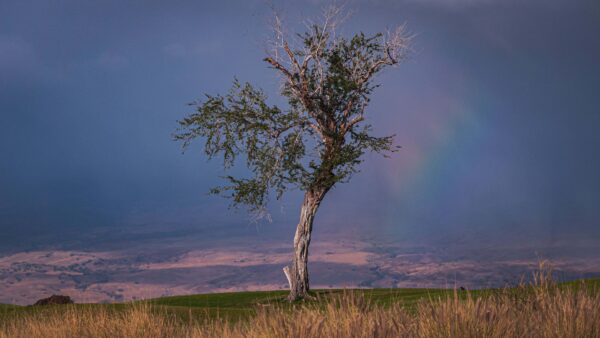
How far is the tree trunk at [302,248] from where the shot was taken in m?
31.5

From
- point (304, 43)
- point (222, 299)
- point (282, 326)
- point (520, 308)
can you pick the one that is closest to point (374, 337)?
point (282, 326)

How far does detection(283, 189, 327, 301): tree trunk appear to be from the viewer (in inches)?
1241

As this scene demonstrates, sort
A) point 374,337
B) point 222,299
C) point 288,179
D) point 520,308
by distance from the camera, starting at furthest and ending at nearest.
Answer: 1. point 222,299
2. point 288,179
3. point 520,308
4. point 374,337

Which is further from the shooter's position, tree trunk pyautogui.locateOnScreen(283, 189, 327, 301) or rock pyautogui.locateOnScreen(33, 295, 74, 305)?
tree trunk pyautogui.locateOnScreen(283, 189, 327, 301)

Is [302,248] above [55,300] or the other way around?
above

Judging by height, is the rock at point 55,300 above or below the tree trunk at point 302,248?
below

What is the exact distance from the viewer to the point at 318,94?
1240 inches

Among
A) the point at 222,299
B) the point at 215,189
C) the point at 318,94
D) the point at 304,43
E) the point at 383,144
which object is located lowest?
the point at 222,299

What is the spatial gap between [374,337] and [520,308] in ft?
18.2

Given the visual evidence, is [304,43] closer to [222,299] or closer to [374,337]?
[222,299]

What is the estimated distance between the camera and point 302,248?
31938 mm

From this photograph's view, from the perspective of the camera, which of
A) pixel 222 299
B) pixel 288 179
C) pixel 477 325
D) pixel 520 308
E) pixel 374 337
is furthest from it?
pixel 222 299

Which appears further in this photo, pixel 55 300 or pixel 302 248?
pixel 302 248

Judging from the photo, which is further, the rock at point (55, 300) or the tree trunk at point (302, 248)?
the tree trunk at point (302, 248)
